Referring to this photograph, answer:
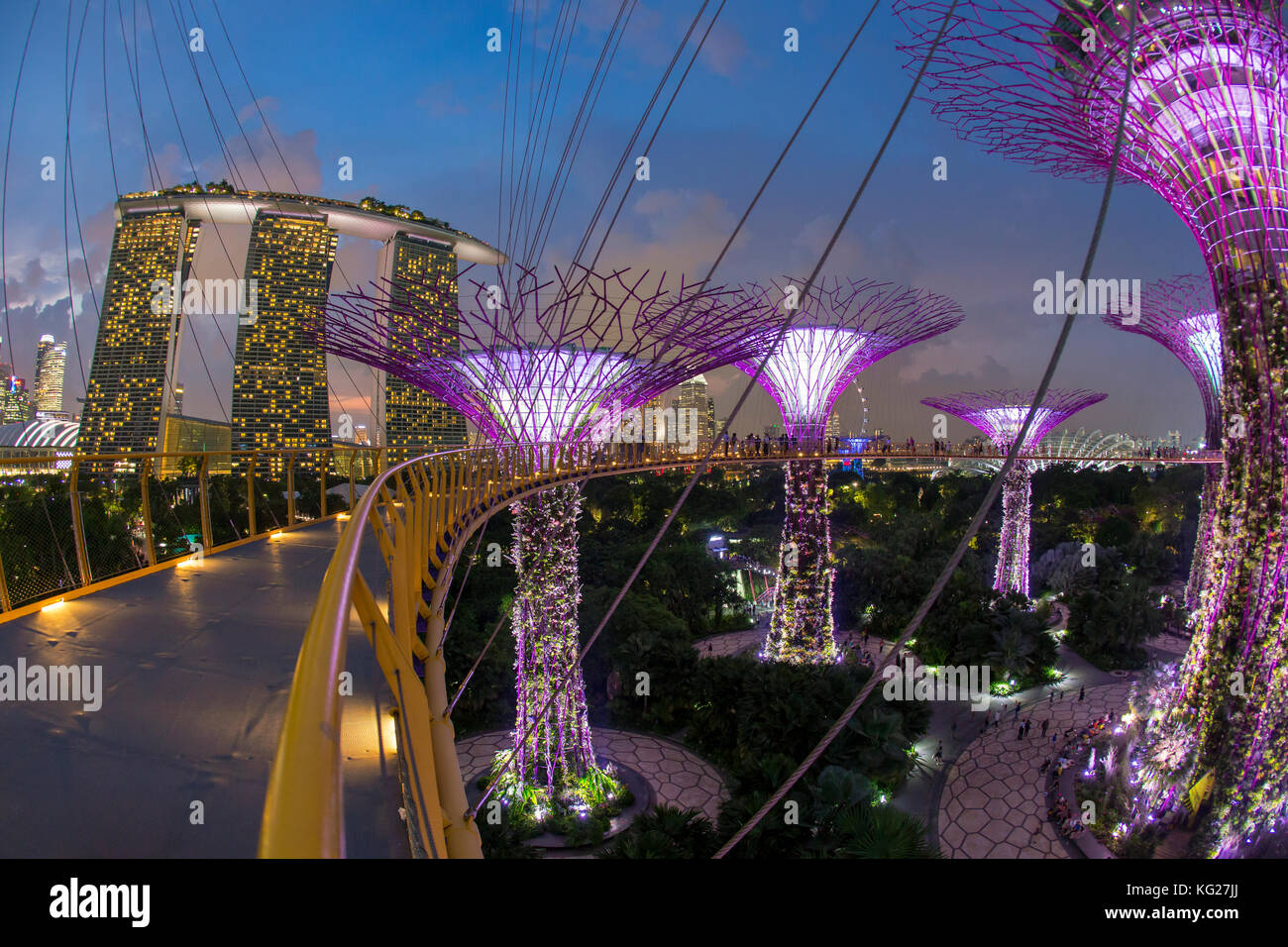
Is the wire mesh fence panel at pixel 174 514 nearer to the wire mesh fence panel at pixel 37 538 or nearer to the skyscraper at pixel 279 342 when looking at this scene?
the wire mesh fence panel at pixel 37 538

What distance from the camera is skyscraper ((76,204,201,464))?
17.5m

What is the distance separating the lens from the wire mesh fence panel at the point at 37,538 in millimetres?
4055

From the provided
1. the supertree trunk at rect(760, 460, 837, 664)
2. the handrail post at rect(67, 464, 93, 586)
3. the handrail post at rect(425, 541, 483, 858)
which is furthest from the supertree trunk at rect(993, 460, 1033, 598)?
the handrail post at rect(67, 464, 93, 586)

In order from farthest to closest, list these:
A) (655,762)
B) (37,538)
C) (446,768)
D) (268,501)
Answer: (655,762) → (268,501) → (37,538) → (446,768)

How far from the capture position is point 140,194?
2192cm

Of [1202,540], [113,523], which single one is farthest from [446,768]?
[1202,540]

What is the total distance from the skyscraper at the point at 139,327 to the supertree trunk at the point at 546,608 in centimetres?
1355

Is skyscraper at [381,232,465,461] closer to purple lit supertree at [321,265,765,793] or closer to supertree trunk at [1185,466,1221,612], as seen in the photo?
purple lit supertree at [321,265,765,793]

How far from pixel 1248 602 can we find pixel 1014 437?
17.6 metres

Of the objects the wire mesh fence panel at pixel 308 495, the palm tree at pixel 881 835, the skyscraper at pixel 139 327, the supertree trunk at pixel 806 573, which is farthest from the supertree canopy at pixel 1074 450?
the skyscraper at pixel 139 327

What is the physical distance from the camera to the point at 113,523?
489 cm

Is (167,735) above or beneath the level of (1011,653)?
above

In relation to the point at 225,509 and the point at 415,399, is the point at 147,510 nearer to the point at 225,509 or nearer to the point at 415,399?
the point at 225,509
